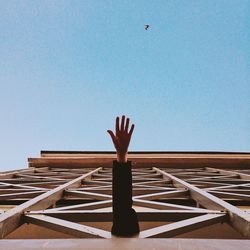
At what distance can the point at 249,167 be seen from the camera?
1286 cm

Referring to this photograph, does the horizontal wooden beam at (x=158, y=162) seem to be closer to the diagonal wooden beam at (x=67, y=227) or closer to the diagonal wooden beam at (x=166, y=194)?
the diagonal wooden beam at (x=166, y=194)

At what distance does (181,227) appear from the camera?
9.23ft

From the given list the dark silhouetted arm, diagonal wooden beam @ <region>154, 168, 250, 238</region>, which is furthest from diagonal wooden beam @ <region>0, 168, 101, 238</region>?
diagonal wooden beam @ <region>154, 168, 250, 238</region>

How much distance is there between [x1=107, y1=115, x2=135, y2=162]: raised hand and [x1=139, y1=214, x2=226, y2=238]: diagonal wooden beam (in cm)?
67

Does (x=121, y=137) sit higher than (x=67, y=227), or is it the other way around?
(x=121, y=137)

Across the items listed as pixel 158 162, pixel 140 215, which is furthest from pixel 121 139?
pixel 158 162

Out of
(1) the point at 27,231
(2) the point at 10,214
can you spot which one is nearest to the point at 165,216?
(2) the point at 10,214

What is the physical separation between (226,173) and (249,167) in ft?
9.08

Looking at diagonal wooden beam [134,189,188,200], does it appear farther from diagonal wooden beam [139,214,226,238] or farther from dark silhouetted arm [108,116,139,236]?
dark silhouetted arm [108,116,139,236]

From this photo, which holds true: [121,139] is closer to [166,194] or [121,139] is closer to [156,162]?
[166,194]

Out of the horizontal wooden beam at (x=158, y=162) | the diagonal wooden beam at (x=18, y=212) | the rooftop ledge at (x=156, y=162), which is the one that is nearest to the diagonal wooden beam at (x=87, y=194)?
the diagonal wooden beam at (x=18, y=212)

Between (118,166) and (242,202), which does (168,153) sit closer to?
(242,202)

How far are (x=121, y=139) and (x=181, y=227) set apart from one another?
1.16 m

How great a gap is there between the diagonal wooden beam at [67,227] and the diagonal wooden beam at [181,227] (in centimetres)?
39
